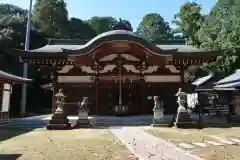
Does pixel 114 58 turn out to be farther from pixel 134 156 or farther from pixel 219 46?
pixel 219 46

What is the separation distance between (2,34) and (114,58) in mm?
23423

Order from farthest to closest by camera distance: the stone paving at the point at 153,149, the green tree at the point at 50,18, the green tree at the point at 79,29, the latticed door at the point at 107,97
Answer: the green tree at the point at 79,29 < the green tree at the point at 50,18 < the latticed door at the point at 107,97 < the stone paving at the point at 153,149

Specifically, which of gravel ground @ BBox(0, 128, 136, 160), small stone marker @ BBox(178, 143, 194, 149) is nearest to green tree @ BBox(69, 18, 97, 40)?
gravel ground @ BBox(0, 128, 136, 160)

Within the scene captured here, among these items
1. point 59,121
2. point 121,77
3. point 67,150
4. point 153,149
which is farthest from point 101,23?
point 153,149

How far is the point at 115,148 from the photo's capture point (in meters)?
8.29

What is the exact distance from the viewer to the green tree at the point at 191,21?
130 feet

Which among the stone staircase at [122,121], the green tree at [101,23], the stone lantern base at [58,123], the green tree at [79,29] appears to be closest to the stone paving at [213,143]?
the stone staircase at [122,121]

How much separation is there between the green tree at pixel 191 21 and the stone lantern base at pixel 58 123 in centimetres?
2832

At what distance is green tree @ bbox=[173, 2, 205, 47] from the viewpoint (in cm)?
3958

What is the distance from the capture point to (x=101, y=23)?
2953 inches

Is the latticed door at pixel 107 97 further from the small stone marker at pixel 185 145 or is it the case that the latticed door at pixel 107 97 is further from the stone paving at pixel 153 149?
the small stone marker at pixel 185 145

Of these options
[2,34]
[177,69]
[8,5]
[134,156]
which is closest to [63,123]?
[134,156]

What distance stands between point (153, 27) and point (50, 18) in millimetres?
33274

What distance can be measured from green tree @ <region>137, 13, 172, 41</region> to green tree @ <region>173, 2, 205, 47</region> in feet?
A: 85.9
